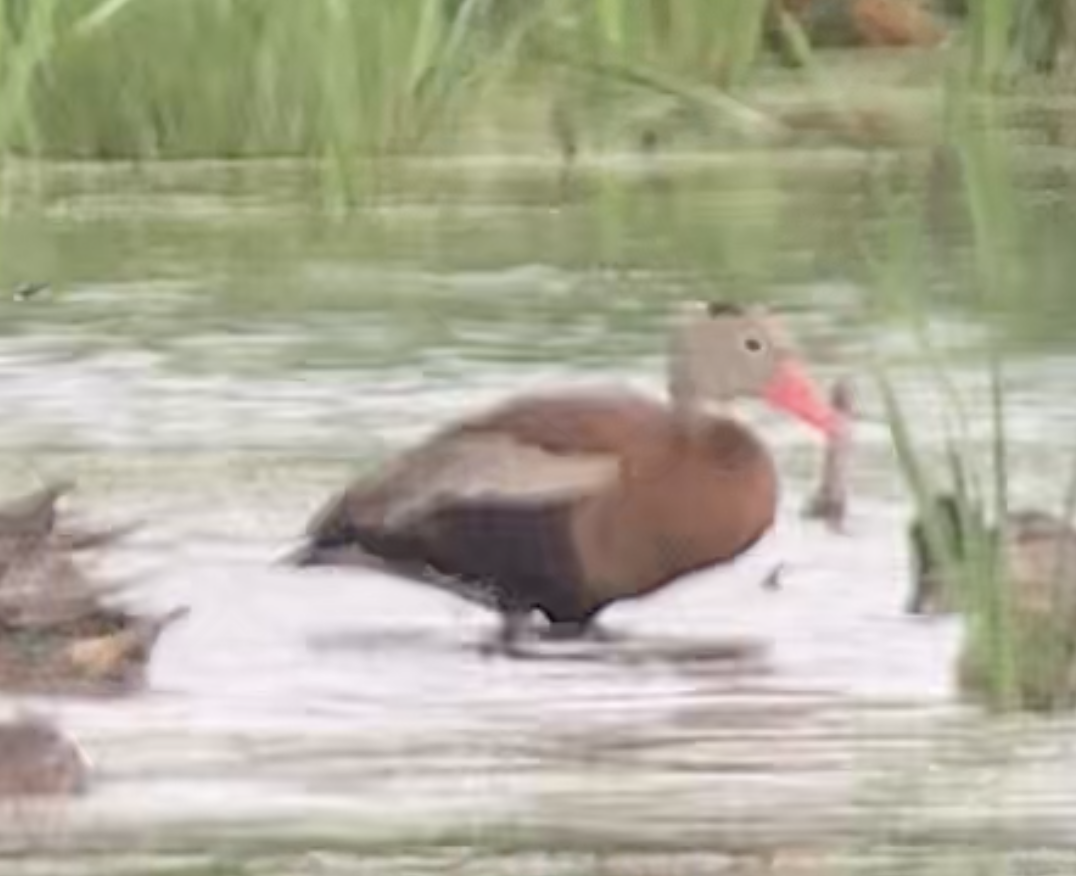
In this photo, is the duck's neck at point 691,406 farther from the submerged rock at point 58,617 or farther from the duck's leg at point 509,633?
the submerged rock at point 58,617

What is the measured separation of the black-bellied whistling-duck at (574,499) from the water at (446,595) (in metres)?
0.01

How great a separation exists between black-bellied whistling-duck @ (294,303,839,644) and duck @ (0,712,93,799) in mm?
121

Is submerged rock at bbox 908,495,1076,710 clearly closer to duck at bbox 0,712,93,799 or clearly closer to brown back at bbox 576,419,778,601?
brown back at bbox 576,419,778,601

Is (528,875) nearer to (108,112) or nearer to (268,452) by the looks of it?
(268,452)

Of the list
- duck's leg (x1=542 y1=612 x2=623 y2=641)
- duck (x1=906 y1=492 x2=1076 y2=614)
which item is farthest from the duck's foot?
duck (x1=906 y1=492 x2=1076 y2=614)

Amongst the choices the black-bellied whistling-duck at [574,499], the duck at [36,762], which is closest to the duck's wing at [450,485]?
the black-bellied whistling-duck at [574,499]

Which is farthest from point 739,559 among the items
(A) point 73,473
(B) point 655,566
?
(A) point 73,473

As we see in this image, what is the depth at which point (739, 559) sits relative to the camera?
113cm

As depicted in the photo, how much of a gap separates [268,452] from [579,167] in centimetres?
18

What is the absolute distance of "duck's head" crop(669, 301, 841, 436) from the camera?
1.15 m

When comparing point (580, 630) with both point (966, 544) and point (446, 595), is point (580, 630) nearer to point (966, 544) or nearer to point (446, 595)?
point (446, 595)

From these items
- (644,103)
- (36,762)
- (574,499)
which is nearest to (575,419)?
(574,499)

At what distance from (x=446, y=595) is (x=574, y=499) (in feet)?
0.21

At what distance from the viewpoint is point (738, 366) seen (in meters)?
1.15
